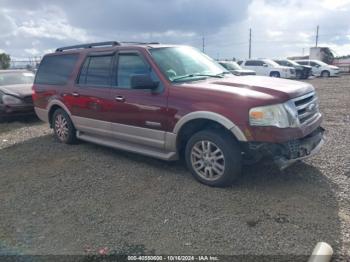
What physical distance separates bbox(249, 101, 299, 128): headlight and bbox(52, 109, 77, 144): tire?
386 cm

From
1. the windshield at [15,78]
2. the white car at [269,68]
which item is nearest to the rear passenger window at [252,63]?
the white car at [269,68]

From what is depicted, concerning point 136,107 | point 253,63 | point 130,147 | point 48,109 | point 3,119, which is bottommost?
point 3,119

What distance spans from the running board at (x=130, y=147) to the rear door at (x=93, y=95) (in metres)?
0.14

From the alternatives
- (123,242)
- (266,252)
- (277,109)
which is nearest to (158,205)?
(123,242)

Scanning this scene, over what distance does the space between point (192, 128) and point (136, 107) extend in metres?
0.94

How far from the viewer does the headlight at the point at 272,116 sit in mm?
3654

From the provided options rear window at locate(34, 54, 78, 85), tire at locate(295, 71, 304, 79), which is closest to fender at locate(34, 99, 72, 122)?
rear window at locate(34, 54, 78, 85)

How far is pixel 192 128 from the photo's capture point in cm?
434

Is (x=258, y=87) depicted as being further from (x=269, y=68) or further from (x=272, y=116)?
(x=269, y=68)

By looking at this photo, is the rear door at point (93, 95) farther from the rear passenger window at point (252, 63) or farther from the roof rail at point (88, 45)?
the rear passenger window at point (252, 63)

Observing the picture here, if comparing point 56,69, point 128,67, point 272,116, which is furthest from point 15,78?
point 272,116

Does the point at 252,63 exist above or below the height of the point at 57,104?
above

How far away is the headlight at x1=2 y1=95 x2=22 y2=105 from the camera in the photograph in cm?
875

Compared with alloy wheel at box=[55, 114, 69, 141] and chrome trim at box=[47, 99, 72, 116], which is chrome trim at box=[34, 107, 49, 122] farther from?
alloy wheel at box=[55, 114, 69, 141]
